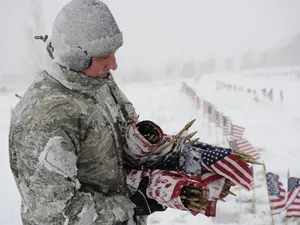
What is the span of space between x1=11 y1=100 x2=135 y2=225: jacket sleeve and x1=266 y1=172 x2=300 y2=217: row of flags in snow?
191 inches

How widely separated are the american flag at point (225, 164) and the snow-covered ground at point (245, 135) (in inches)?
172

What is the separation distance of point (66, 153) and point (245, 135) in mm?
13749

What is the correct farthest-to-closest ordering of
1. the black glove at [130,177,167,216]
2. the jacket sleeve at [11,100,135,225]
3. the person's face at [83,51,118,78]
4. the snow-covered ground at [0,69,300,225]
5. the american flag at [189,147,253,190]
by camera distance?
1. the snow-covered ground at [0,69,300,225]
2. the american flag at [189,147,253,190]
3. the black glove at [130,177,167,216]
4. the person's face at [83,51,118,78]
5. the jacket sleeve at [11,100,135,225]

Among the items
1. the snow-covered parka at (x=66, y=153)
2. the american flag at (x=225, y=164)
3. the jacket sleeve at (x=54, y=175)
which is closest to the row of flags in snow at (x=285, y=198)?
the american flag at (x=225, y=164)

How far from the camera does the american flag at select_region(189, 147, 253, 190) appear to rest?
6.39 ft

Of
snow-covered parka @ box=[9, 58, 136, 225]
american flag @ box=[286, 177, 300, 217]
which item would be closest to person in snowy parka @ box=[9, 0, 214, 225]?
snow-covered parka @ box=[9, 58, 136, 225]

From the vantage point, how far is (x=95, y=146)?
1.61 m

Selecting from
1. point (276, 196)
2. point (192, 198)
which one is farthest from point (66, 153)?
point (276, 196)

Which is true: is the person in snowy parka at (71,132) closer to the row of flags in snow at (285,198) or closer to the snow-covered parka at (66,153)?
the snow-covered parka at (66,153)

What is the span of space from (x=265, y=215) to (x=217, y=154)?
5.26 metres

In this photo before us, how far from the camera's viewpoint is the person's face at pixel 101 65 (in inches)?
61.3

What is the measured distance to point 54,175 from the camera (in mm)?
1380

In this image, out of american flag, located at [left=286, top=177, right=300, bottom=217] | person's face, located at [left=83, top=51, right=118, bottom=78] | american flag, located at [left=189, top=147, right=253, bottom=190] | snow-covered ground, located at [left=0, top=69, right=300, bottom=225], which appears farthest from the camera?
snow-covered ground, located at [left=0, top=69, right=300, bottom=225]

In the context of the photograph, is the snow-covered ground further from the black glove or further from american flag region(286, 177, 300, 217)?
the black glove
